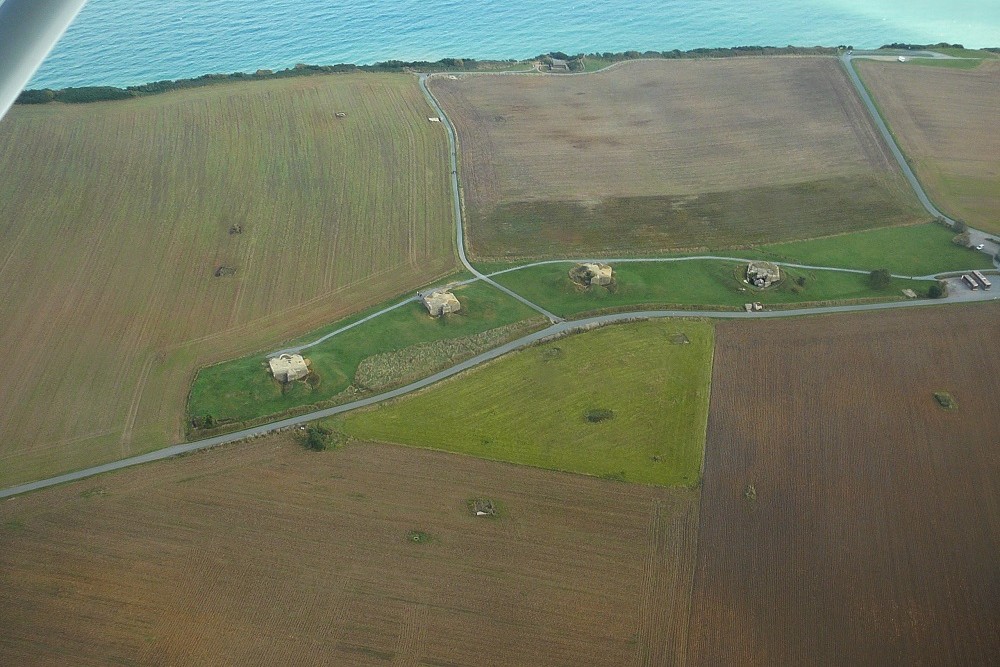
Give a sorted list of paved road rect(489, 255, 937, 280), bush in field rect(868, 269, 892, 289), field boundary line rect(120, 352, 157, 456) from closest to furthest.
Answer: field boundary line rect(120, 352, 157, 456)
bush in field rect(868, 269, 892, 289)
paved road rect(489, 255, 937, 280)

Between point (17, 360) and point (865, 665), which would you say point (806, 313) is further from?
point (17, 360)

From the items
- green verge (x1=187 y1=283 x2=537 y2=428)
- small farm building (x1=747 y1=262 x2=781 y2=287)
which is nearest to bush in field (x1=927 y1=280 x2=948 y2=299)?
small farm building (x1=747 y1=262 x2=781 y2=287)

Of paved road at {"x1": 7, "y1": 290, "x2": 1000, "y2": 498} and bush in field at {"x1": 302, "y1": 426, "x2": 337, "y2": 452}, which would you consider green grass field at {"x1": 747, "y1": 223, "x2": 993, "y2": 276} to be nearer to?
paved road at {"x1": 7, "y1": 290, "x2": 1000, "y2": 498}

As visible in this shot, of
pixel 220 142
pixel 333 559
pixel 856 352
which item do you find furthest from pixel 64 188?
pixel 856 352

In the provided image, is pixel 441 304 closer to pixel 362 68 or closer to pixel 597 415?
pixel 597 415

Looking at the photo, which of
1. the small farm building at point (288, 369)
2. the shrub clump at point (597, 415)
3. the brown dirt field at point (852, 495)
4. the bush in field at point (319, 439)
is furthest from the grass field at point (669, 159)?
the bush in field at point (319, 439)

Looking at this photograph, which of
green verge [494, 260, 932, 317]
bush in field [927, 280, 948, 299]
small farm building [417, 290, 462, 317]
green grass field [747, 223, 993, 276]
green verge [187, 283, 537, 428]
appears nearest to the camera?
green verge [187, 283, 537, 428]

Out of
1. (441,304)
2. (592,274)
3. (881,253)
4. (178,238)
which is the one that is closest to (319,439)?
(441,304)

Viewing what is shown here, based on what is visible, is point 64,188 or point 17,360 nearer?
point 17,360
